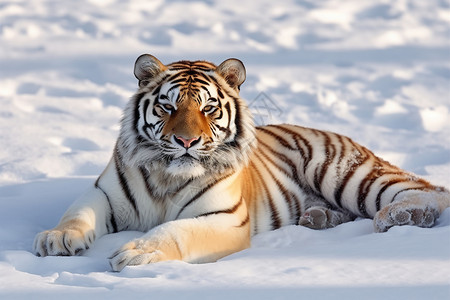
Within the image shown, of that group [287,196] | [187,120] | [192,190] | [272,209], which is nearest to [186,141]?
[187,120]

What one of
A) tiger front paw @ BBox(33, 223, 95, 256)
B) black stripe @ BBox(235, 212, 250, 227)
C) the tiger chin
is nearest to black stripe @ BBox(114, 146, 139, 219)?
the tiger chin

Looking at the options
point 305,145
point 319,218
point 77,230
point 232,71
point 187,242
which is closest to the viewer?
point 187,242

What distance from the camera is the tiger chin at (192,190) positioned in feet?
8.28

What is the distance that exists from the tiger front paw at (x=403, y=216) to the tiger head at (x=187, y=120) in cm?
55

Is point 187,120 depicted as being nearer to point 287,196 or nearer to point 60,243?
point 60,243

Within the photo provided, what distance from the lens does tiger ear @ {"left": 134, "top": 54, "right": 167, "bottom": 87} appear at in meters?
2.76

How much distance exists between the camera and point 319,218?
10.1ft

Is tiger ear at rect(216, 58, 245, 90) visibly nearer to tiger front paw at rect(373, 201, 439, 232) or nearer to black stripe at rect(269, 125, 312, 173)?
black stripe at rect(269, 125, 312, 173)

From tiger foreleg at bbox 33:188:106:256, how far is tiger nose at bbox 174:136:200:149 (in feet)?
1.50

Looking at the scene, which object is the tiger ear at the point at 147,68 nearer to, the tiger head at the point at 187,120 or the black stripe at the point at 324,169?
the tiger head at the point at 187,120

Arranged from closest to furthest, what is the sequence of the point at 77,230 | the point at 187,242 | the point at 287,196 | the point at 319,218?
the point at 187,242
the point at 77,230
the point at 319,218
the point at 287,196

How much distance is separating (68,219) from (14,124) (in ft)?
9.68

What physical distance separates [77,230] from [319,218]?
102 cm

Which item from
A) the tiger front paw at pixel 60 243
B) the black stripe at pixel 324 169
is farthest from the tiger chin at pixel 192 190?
the black stripe at pixel 324 169
